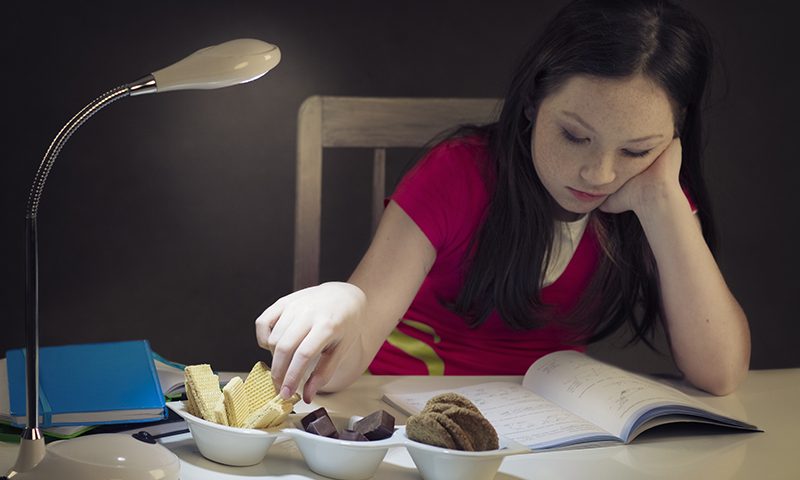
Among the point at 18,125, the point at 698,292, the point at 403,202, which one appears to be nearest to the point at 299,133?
the point at 403,202

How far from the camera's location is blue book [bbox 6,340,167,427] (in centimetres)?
105

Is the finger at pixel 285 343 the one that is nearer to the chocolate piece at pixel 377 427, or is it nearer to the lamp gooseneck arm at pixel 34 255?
the chocolate piece at pixel 377 427

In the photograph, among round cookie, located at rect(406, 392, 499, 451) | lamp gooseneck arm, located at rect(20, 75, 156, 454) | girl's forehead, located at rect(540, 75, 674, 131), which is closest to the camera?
lamp gooseneck arm, located at rect(20, 75, 156, 454)

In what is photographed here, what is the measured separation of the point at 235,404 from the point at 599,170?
1.95 feet

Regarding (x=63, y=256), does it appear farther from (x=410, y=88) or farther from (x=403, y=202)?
(x=403, y=202)

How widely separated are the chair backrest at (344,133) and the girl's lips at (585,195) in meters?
0.31

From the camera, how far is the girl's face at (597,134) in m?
1.37

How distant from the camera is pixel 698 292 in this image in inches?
58.2

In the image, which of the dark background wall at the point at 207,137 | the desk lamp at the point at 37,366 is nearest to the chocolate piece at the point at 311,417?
the desk lamp at the point at 37,366

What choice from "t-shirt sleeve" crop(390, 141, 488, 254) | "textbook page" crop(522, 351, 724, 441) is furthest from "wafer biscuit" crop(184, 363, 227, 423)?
"t-shirt sleeve" crop(390, 141, 488, 254)

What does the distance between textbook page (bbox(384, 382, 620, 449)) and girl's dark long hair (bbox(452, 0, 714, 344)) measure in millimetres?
279

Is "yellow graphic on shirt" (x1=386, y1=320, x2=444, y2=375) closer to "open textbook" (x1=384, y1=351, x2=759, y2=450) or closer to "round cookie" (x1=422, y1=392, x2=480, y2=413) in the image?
"open textbook" (x1=384, y1=351, x2=759, y2=450)

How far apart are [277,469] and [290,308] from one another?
157mm

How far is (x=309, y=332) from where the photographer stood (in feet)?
3.50
